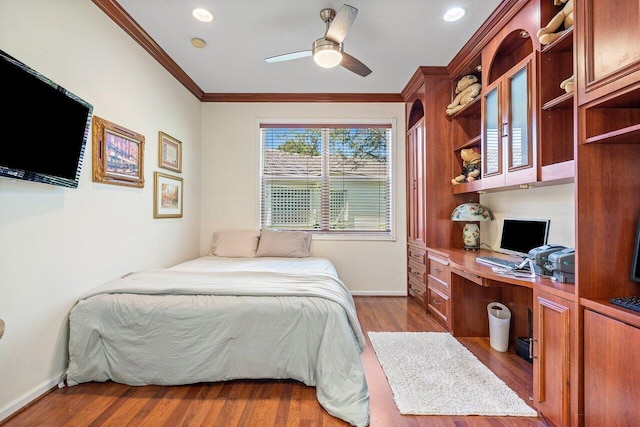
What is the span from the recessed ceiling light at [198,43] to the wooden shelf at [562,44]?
9.27 ft

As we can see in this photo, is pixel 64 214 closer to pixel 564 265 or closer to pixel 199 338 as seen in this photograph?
pixel 199 338

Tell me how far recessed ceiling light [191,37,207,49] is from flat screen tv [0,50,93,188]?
51.4 inches

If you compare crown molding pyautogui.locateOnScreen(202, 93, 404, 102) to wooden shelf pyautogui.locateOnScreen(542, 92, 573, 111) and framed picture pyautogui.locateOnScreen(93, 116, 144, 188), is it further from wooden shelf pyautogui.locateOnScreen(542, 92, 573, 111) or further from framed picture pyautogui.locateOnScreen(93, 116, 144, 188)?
wooden shelf pyautogui.locateOnScreen(542, 92, 573, 111)

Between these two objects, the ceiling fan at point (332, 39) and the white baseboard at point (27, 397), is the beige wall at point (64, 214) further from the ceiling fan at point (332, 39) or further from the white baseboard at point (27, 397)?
the ceiling fan at point (332, 39)

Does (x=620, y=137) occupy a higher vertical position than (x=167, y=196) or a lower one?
higher

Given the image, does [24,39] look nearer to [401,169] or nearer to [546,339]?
[546,339]

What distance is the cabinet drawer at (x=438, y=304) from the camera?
2.95 meters

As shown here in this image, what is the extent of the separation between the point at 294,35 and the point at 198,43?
3.12 ft

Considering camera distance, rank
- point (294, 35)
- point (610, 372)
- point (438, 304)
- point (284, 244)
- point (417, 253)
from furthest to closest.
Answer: point (284, 244) < point (417, 253) < point (438, 304) < point (294, 35) < point (610, 372)

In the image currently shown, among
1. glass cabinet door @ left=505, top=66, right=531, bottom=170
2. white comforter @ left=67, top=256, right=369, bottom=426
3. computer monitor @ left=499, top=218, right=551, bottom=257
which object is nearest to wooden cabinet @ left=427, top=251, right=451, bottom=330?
computer monitor @ left=499, top=218, right=551, bottom=257

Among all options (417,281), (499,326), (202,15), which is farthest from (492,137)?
(202,15)

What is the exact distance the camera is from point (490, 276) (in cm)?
201

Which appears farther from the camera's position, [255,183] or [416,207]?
[255,183]

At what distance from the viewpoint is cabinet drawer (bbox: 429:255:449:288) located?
2.93 meters
